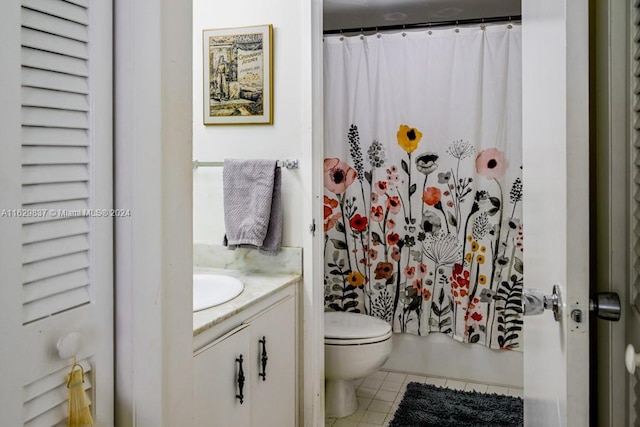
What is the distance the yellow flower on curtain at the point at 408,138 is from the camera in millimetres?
3119

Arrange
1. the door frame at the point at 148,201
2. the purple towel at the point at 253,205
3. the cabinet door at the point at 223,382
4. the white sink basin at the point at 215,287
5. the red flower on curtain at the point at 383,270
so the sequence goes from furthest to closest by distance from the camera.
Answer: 1. the red flower on curtain at the point at 383,270
2. the purple towel at the point at 253,205
3. the white sink basin at the point at 215,287
4. the cabinet door at the point at 223,382
5. the door frame at the point at 148,201

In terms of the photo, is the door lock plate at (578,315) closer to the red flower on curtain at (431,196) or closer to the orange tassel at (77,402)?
the orange tassel at (77,402)

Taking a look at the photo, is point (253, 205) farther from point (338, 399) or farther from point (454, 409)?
point (454, 409)

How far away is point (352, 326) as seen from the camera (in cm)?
284

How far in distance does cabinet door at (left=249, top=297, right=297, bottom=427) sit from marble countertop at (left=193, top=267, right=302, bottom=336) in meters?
0.08

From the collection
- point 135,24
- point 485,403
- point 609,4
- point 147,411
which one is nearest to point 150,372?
point 147,411

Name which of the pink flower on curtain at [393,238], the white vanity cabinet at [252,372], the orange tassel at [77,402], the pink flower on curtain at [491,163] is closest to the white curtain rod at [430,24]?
the pink flower on curtain at [491,163]

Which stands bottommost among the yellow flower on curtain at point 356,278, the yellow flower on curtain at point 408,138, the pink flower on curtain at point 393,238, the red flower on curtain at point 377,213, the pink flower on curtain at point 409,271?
the yellow flower on curtain at point 356,278

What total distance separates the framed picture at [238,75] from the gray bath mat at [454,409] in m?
1.58

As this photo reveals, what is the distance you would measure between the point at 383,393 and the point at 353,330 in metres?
0.51

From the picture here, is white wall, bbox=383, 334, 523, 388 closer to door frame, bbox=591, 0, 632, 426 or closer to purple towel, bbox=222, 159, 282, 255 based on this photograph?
purple towel, bbox=222, 159, 282, 255

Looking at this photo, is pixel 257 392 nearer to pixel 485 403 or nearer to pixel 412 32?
pixel 485 403

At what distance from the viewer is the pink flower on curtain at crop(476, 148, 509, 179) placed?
9.80 ft

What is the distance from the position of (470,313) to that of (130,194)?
7.78ft
